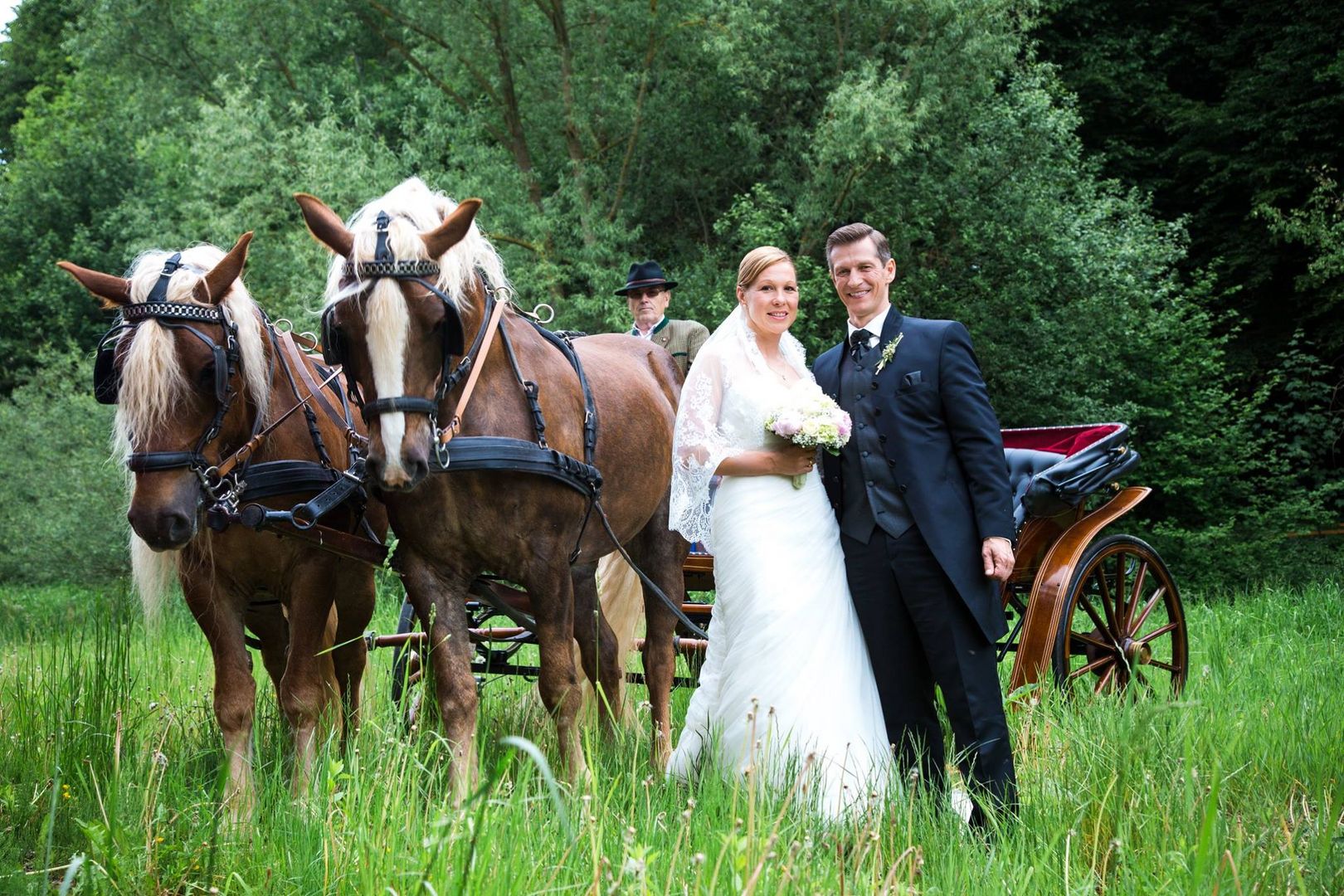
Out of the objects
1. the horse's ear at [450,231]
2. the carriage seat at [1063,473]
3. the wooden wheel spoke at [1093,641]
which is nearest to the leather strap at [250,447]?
the horse's ear at [450,231]

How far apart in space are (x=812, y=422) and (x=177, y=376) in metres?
2.05

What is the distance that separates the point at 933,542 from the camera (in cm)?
382

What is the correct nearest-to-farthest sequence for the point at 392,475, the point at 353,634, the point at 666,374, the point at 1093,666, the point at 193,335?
the point at 392,475 → the point at 193,335 → the point at 353,634 → the point at 1093,666 → the point at 666,374

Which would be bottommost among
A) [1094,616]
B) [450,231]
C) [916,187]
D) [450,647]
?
[1094,616]

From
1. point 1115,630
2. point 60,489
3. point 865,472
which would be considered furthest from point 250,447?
point 60,489

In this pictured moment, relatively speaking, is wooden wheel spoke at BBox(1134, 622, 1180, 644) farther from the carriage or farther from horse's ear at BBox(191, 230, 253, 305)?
horse's ear at BBox(191, 230, 253, 305)

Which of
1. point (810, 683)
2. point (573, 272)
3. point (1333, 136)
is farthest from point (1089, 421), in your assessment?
point (810, 683)

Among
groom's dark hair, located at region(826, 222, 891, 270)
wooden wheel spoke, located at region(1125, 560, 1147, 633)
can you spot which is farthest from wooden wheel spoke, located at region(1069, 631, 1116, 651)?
groom's dark hair, located at region(826, 222, 891, 270)

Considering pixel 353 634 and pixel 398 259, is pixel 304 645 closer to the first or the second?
Answer: pixel 353 634

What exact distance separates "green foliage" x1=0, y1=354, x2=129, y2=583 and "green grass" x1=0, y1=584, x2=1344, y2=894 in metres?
10.8

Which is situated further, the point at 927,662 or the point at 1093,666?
the point at 1093,666

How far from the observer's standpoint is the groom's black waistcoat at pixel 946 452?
3832 mm

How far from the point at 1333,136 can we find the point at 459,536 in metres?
15.8

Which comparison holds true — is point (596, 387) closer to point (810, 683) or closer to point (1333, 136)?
point (810, 683)
